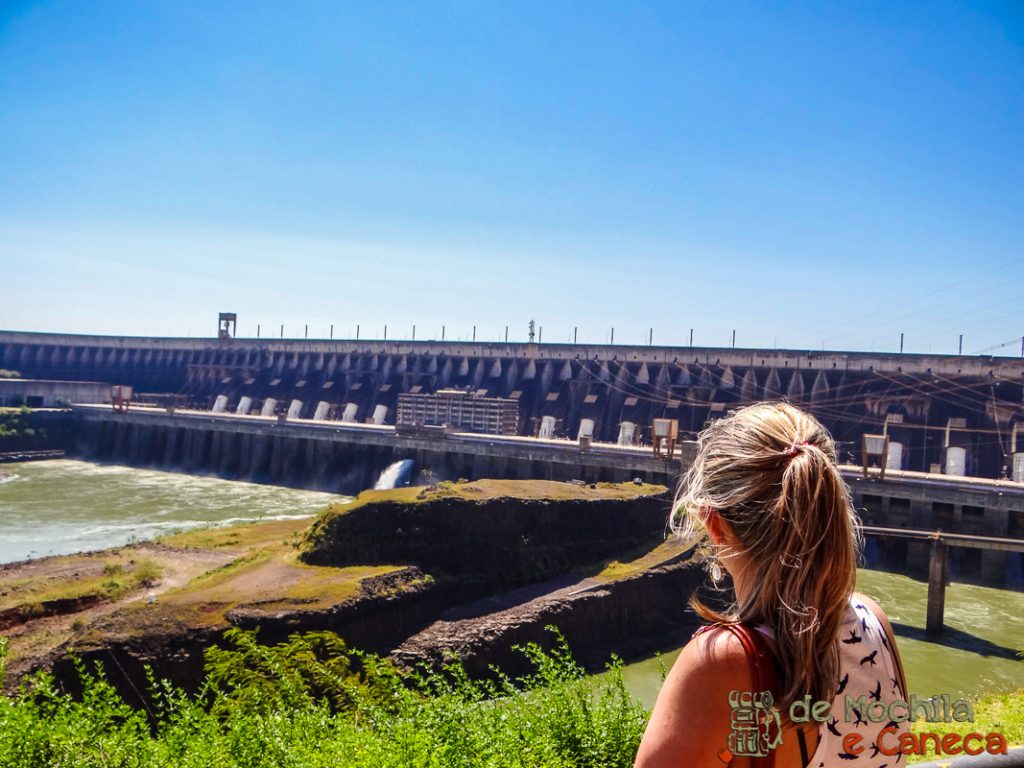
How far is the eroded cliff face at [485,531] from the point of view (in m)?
16.8

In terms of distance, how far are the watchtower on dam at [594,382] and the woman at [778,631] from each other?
29.8 metres

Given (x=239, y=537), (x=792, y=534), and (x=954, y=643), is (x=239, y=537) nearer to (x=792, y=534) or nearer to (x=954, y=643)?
(x=954, y=643)

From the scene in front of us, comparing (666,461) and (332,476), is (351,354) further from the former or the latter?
(666,461)

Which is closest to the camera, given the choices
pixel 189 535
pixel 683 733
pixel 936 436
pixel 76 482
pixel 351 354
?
pixel 683 733

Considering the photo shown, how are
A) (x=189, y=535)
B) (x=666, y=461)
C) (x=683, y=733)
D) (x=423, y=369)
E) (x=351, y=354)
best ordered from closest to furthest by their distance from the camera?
(x=683, y=733) → (x=189, y=535) → (x=666, y=461) → (x=423, y=369) → (x=351, y=354)

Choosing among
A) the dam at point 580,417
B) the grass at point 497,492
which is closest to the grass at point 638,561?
the grass at point 497,492

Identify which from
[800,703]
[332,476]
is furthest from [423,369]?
[800,703]

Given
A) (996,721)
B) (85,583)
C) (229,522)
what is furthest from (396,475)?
(996,721)

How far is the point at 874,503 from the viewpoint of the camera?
28.7 meters

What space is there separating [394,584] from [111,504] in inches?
946

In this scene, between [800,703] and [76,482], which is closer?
[800,703]

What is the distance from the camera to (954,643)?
17.9 m

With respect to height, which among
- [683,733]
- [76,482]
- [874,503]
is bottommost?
[76,482]

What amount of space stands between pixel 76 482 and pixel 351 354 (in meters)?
23.5
